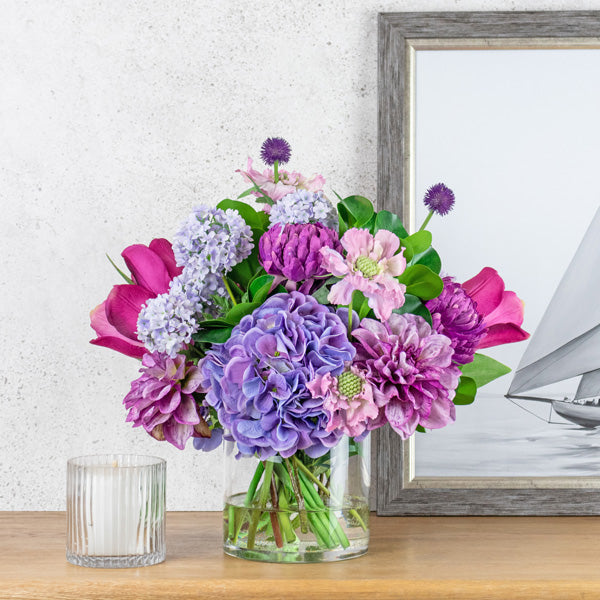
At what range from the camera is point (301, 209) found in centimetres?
75

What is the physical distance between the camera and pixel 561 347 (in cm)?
102

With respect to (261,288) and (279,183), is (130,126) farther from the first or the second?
(261,288)

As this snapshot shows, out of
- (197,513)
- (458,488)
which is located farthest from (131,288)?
(458,488)

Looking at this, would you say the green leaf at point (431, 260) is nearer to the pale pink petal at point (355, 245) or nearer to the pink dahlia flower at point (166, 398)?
the pale pink petal at point (355, 245)

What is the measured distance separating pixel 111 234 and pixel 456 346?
533 mm

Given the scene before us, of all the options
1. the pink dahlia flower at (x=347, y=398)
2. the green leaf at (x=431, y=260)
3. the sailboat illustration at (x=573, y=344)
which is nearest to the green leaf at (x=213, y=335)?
the pink dahlia flower at (x=347, y=398)

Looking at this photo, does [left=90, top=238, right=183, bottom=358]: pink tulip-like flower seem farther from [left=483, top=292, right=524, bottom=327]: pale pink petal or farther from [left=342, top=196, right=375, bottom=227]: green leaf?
[left=483, top=292, right=524, bottom=327]: pale pink petal

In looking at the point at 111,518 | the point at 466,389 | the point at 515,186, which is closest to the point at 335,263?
the point at 466,389

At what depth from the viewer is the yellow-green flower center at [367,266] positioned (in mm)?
675

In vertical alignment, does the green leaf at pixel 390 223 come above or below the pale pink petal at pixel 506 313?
above

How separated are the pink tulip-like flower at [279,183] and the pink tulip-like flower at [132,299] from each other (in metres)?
0.13

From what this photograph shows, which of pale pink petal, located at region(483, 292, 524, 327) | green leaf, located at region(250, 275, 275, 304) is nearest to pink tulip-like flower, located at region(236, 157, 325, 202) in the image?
green leaf, located at region(250, 275, 275, 304)

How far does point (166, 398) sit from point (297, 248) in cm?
21

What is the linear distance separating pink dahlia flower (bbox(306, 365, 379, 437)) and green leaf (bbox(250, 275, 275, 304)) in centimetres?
10
